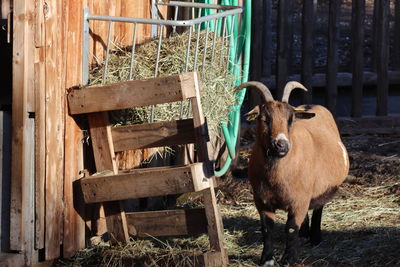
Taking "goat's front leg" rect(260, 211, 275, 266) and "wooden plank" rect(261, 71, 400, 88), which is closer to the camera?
"goat's front leg" rect(260, 211, 275, 266)

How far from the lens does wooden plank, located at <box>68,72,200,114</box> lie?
228 inches

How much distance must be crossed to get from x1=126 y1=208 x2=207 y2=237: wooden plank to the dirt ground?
0.40 ft

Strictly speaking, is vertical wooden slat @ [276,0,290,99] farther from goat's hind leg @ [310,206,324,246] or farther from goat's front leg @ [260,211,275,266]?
goat's front leg @ [260,211,275,266]

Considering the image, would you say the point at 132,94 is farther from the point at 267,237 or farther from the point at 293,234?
the point at 293,234

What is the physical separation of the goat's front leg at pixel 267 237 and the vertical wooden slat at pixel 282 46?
400cm

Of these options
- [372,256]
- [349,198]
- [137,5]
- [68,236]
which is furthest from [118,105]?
[349,198]

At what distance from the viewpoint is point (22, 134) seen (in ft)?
18.4

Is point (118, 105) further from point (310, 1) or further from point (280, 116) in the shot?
point (310, 1)

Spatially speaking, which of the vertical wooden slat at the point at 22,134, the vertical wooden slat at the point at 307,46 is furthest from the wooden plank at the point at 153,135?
the vertical wooden slat at the point at 307,46

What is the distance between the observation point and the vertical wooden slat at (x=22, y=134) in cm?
556

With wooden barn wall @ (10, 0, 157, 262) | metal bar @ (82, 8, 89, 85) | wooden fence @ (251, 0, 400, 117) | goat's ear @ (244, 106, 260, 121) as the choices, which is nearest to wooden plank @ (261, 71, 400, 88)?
wooden fence @ (251, 0, 400, 117)

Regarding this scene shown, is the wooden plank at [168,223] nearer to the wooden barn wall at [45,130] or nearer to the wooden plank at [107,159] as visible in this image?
the wooden plank at [107,159]

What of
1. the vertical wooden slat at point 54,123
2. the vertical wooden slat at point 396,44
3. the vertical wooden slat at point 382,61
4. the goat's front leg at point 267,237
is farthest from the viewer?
the vertical wooden slat at point 396,44

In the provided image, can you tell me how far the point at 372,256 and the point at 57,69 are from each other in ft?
9.13
